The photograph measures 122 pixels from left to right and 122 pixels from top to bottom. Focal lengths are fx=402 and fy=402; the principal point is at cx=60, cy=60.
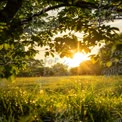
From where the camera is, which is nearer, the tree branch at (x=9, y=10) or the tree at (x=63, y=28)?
the tree at (x=63, y=28)

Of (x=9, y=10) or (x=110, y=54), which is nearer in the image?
(x=110, y=54)

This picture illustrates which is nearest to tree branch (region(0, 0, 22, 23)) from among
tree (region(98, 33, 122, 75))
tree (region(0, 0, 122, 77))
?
tree (region(0, 0, 122, 77))

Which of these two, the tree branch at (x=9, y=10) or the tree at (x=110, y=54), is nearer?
the tree at (x=110, y=54)

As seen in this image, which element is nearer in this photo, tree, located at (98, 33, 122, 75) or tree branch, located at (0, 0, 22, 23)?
tree, located at (98, 33, 122, 75)

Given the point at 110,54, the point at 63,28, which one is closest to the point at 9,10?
the point at 63,28

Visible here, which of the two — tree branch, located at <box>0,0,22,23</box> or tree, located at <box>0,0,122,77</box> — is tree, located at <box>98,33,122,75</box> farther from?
tree branch, located at <box>0,0,22,23</box>

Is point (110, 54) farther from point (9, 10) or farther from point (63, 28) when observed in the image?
point (9, 10)

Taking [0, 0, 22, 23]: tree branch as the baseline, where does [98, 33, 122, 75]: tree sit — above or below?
below

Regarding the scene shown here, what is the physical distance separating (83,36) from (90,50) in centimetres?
34

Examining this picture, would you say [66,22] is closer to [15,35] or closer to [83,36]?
[83,36]

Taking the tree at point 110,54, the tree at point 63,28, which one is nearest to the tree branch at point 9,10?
the tree at point 63,28

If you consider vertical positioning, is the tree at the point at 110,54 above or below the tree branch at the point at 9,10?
below

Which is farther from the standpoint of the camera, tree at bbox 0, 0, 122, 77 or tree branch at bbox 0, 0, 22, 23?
tree branch at bbox 0, 0, 22, 23

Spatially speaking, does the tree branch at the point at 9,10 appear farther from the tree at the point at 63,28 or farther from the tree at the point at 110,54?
the tree at the point at 110,54
